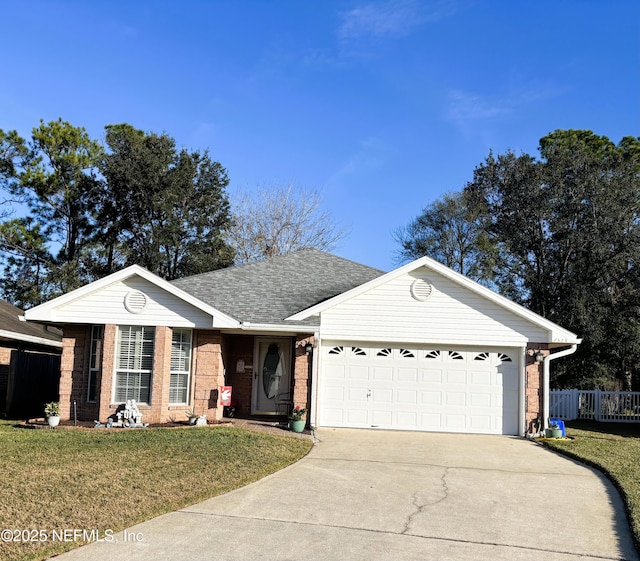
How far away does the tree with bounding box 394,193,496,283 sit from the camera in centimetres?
3072

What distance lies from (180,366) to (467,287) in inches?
294

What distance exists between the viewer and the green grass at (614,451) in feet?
28.8

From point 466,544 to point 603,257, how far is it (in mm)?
21189

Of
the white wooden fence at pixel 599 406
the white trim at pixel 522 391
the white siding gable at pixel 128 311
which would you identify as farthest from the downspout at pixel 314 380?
the white wooden fence at pixel 599 406

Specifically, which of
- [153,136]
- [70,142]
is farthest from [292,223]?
[70,142]

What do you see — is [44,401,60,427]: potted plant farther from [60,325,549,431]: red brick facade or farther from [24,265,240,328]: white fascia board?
[24,265,240,328]: white fascia board

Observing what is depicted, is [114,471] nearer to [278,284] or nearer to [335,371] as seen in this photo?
[335,371]

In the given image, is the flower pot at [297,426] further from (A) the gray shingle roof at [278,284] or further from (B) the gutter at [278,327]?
(A) the gray shingle roof at [278,284]

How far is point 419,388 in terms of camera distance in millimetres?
16094

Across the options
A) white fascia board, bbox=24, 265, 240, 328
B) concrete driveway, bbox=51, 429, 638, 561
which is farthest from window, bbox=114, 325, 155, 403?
concrete driveway, bbox=51, 429, 638, 561

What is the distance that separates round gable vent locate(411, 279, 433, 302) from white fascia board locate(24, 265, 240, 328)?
4.67m

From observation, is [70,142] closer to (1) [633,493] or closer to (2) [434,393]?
(2) [434,393]

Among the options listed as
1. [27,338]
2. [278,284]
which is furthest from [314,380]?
[27,338]

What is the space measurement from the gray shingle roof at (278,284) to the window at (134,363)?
2.26m
